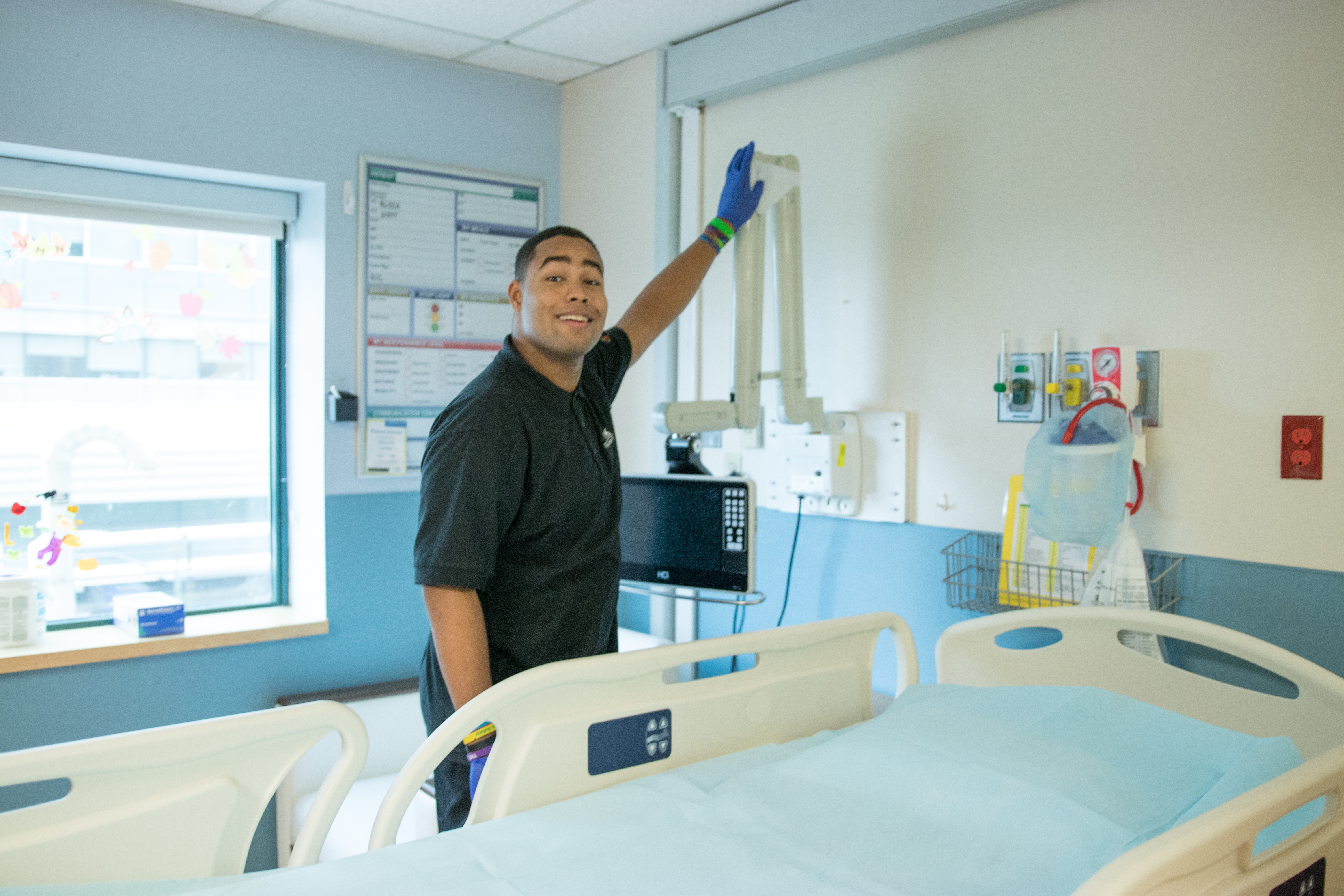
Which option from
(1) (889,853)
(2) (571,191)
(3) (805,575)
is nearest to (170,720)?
(3) (805,575)

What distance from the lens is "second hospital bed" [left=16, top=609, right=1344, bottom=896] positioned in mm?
1038

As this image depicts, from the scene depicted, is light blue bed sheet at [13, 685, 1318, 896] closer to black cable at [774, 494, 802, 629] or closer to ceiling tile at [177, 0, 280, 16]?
black cable at [774, 494, 802, 629]

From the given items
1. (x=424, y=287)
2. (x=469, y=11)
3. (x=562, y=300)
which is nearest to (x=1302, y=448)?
(x=562, y=300)

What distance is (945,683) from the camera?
179 centimetres

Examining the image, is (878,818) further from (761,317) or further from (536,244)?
(761,317)

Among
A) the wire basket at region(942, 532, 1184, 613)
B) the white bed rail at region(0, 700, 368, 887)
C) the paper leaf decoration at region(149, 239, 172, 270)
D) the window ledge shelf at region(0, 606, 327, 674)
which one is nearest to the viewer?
the white bed rail at region(0, 700, 368, 887)

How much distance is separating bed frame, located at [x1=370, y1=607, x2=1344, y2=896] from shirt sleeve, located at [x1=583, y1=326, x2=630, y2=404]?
68 centimetres

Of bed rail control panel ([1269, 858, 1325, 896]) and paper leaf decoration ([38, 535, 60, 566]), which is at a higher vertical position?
paper leaf decoration ([38, 535, 60, 566])

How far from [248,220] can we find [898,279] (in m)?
1.90

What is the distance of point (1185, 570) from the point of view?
6.19 feet

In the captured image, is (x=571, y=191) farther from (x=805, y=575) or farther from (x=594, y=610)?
(x=594, y=610)

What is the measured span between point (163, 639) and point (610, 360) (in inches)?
59.7

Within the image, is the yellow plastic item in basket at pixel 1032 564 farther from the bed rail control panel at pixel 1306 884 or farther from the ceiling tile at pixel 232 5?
the ceiling tile at pixel 232 5

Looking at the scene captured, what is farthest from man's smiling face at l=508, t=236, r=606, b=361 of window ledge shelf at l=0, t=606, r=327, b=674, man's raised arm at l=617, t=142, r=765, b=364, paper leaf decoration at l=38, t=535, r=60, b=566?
paper leaf decoration at l=38, t=535, r=60, b=566
